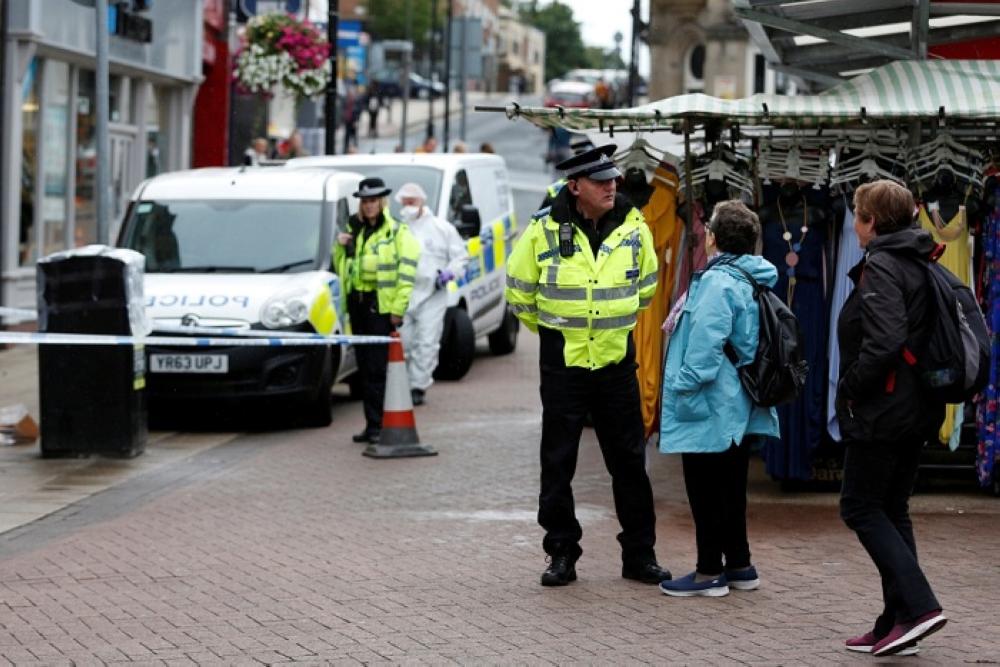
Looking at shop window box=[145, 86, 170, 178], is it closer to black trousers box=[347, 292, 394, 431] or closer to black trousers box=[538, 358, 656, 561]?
black trousers box=[347, 292, 394, 431]

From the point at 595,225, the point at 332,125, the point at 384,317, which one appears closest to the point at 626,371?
the point at 595,225

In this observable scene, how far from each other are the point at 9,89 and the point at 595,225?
12381mm

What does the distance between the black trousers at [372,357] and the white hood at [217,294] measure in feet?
2.72

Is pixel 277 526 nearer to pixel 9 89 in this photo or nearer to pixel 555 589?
pixel 555 589

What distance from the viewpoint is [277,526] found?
9.48 m

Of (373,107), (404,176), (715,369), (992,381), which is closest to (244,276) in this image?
(404,176)

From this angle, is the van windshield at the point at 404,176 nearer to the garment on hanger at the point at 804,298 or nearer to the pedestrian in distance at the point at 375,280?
the pedestrian in distance at the point at 375,280

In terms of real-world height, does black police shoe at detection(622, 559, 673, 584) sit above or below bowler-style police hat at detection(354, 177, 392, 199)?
below

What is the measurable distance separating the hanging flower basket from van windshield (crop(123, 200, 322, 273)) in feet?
34.1

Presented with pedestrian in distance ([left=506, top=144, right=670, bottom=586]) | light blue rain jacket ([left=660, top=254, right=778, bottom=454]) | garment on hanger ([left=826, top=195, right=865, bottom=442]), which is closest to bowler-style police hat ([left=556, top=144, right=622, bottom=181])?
pedestrian in distance ([left=506, top=144, right=670, bottom=586])

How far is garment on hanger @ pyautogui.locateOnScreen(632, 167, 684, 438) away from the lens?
10.5m

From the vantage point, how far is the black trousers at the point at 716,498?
7516mm

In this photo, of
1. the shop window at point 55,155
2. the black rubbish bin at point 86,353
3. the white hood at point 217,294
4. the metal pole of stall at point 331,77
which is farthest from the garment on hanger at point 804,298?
the metal pole of stall at point 331,77

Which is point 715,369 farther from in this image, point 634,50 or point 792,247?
point 634,50
